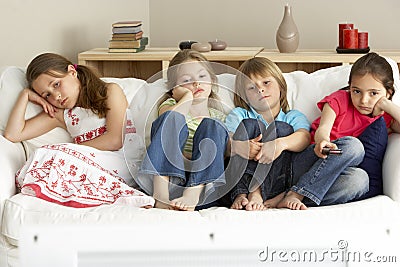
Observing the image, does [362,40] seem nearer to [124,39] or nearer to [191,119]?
[124,39]

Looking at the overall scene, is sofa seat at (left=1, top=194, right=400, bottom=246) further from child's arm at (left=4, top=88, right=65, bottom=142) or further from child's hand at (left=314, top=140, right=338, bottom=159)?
child's arm at (left=4, top=88, right=65, bottom=142)

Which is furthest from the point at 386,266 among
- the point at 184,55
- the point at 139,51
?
the point at 139,51

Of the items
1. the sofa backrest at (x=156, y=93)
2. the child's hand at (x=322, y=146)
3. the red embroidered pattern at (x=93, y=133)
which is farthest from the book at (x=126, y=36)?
the child's hand at (x=322, y=146)

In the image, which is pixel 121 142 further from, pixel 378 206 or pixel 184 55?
pixel 378 206

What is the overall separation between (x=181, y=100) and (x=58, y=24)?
59.5 inches

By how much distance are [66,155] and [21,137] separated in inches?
9.8

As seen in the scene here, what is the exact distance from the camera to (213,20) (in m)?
4.60

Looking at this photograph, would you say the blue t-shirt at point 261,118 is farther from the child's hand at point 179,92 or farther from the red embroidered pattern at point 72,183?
the red embroidered pattern at point 72,183

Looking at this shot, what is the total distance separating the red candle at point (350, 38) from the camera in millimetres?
3871

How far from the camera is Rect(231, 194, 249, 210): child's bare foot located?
96.4 inches

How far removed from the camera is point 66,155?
8.48 feet

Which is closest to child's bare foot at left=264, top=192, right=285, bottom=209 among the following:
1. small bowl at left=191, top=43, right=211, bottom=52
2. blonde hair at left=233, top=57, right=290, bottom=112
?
blonde hair at left=233, top=57, right=290, bottom=112

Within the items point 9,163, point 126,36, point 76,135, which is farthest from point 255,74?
point 126,36

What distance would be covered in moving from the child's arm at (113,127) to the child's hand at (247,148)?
17.8 inches
